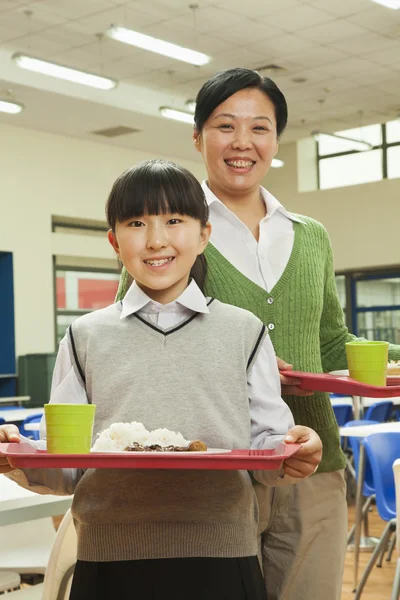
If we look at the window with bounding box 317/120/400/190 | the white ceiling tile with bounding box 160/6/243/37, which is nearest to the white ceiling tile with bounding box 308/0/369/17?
the white ceiling tile with bounding box 160/6/243/37

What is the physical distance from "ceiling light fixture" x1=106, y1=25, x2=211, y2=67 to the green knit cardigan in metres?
5.79

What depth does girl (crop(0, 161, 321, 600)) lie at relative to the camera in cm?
148

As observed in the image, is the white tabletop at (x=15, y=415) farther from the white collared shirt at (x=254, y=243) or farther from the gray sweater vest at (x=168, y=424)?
the gray sweater vest at (x=168, y=424)

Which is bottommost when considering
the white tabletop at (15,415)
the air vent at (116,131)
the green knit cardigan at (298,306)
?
the white tabletop at (15,415)

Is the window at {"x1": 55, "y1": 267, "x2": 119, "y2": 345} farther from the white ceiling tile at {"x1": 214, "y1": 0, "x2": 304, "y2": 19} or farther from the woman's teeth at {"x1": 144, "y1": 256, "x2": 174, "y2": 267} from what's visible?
the woman's teeth at {"x1": 144, "y1": 256, "x2": 174, "y2": 267}

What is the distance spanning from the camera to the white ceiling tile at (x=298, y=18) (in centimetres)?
848

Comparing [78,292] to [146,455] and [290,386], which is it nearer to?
[290,386]

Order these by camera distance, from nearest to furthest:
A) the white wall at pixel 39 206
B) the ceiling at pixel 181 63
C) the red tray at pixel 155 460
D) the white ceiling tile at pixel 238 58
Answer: the red tray at pixel 155 460
the ceiling at pixel 181 63
the white ceiling tile at pixel 238 58
the white wall at pixel 39 206

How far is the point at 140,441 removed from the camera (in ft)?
4.59

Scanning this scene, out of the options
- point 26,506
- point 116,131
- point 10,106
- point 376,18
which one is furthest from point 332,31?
point 26,506

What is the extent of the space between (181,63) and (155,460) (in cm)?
886

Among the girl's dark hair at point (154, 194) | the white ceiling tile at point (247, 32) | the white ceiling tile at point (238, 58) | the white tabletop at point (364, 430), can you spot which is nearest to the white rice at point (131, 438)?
the girl's dark hair at point (154, 194)

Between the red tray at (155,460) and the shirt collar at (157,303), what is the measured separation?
1.06 ft

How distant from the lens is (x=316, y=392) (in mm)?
1945
